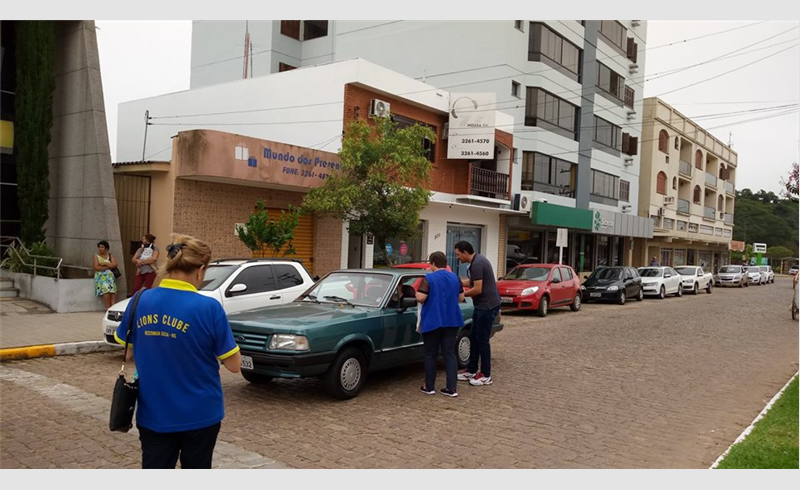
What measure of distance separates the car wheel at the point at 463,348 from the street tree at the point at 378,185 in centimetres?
731

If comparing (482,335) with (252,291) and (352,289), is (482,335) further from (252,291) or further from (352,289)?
(252,291)

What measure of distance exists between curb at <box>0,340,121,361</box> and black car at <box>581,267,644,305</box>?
18079mm

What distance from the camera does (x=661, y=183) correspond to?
44.6m

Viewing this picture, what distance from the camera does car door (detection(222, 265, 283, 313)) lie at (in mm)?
9805

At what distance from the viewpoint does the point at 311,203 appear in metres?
16.4

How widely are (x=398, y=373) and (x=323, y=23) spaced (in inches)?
1121

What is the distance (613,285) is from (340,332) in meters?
18.7

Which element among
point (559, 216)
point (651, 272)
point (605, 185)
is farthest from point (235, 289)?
point (605, 185)

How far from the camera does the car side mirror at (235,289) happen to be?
9.70 metres

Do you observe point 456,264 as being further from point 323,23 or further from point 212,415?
point 212,415

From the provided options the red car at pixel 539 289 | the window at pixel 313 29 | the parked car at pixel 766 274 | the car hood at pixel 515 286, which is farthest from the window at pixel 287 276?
the parked car at pixel 766 274

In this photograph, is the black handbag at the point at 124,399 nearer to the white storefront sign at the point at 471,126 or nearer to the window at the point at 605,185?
the white storefront sign at the point at 471,126

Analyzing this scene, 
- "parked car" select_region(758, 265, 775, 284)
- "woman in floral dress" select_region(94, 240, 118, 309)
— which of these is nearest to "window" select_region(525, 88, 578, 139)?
"woman in floral dress" select_region(94, 240, 118, 309)

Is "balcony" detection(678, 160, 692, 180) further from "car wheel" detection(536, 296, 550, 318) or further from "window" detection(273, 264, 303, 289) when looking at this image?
"window" detection(273, 264, 303, 289)
